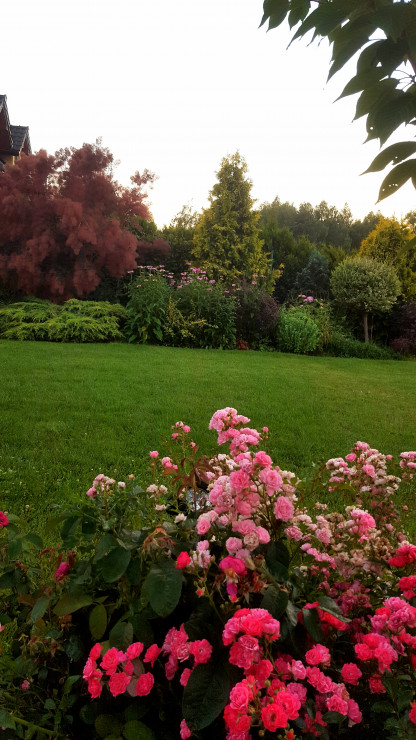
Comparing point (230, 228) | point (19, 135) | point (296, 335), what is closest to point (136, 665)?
point (296, 335)

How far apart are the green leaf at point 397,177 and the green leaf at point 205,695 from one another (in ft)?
3.31

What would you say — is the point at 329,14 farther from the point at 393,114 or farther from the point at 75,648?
the point at 75,648

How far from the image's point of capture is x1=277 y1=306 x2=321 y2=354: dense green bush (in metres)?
10.0

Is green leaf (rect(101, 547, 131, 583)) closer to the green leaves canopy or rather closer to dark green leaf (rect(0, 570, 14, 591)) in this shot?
dark green leaf (rect(0, 570, 14, 591))

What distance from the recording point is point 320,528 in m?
1.31

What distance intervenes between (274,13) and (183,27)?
103cm

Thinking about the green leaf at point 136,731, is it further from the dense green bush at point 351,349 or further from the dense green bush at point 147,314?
the dense green bush at point 351,349

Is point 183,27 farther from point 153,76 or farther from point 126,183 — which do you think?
point 126,183

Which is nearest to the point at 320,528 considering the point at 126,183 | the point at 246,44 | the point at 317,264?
the point at 246,44

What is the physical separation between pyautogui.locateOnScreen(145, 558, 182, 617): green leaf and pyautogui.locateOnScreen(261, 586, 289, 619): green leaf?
7.6 inches

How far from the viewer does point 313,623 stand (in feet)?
3.18

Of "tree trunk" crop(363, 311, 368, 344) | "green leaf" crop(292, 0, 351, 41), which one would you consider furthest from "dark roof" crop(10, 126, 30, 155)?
"green leaf" crop(292, 0, 351, 41)

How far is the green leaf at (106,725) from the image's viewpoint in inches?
37.9

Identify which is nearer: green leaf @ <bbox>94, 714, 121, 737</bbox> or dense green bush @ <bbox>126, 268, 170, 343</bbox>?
green leaf @ <bbox>94, 714, 121, 737</bbox>
